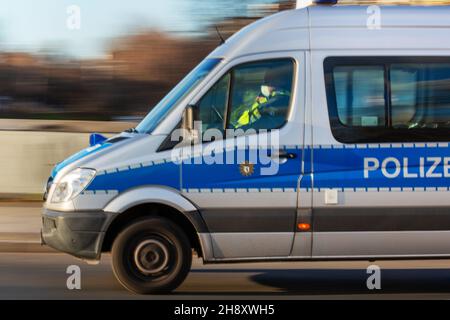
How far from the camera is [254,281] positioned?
9.21 metres

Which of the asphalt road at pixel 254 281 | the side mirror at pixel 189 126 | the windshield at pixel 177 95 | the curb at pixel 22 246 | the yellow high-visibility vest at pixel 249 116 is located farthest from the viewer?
the curb at pixel 22 246

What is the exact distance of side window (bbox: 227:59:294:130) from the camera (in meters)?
8.02

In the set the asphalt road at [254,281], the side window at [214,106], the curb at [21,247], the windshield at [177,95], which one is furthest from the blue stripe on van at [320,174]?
the curb at [21,247]

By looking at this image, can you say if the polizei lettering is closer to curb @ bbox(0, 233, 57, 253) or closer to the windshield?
the windshield

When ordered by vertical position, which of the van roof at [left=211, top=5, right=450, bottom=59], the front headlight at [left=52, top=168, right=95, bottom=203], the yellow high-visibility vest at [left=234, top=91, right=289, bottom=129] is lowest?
the front headlight at [left=52, top=168, right=95, bottom=203]

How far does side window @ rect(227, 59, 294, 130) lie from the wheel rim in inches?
45.9

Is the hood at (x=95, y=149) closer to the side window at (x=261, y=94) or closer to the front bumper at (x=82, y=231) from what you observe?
the front bumper at (x=82, y=231)

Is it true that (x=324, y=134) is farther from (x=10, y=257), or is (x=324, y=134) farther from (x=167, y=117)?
(x=10, y=257)

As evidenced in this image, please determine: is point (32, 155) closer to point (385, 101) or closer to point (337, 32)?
point (337, 32)

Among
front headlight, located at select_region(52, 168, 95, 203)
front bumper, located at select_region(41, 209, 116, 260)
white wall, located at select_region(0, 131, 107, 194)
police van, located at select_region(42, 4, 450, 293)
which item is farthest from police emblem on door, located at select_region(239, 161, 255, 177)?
white wall, located at select_region(0, 131, 107, 194)

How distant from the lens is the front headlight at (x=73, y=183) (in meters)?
7.97

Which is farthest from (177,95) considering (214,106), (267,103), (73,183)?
(73,183)

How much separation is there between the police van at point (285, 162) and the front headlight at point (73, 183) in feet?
0.04

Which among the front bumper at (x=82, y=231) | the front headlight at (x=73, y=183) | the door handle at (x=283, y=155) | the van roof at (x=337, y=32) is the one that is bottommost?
the front bumper at (x=82, y=231)
